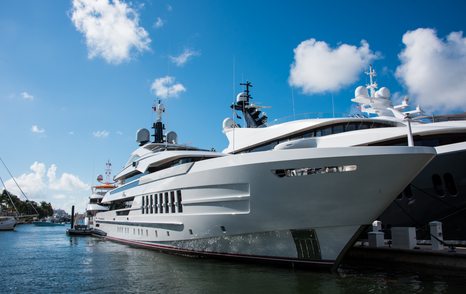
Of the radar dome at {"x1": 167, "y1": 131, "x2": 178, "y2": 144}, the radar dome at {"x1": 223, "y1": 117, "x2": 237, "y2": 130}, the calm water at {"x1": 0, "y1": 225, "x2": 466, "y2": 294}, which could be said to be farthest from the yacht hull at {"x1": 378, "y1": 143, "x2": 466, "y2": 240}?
the radar dome at {"x1": 167, "y1": 131, "x2": 178, "y2": 144}

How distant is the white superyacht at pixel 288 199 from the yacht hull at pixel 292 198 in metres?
0.03

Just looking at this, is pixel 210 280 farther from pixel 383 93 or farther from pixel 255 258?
pixel 383 93

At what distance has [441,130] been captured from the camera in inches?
659

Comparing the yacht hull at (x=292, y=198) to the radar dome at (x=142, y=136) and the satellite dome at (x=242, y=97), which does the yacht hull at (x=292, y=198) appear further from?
the satellite dome at (x=242, y=97)

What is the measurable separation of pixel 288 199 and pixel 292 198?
0.48 ft

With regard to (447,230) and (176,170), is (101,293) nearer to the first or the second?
(176,170)

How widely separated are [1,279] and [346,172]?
13.4 metres

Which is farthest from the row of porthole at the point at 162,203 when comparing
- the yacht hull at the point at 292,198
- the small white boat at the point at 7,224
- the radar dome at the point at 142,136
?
the small white boat at the point at 7,224

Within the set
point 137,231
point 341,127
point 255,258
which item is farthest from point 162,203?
point 341,127

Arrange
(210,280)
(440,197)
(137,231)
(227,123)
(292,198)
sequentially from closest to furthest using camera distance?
(210,280) < (292,198) < (440,197) < (137,231) < (227,123)

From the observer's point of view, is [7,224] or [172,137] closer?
[172,137]

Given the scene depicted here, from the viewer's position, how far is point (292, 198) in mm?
12195

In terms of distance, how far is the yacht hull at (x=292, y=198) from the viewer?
37.3ft

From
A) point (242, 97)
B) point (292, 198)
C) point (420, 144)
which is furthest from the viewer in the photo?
point (242, 97)
